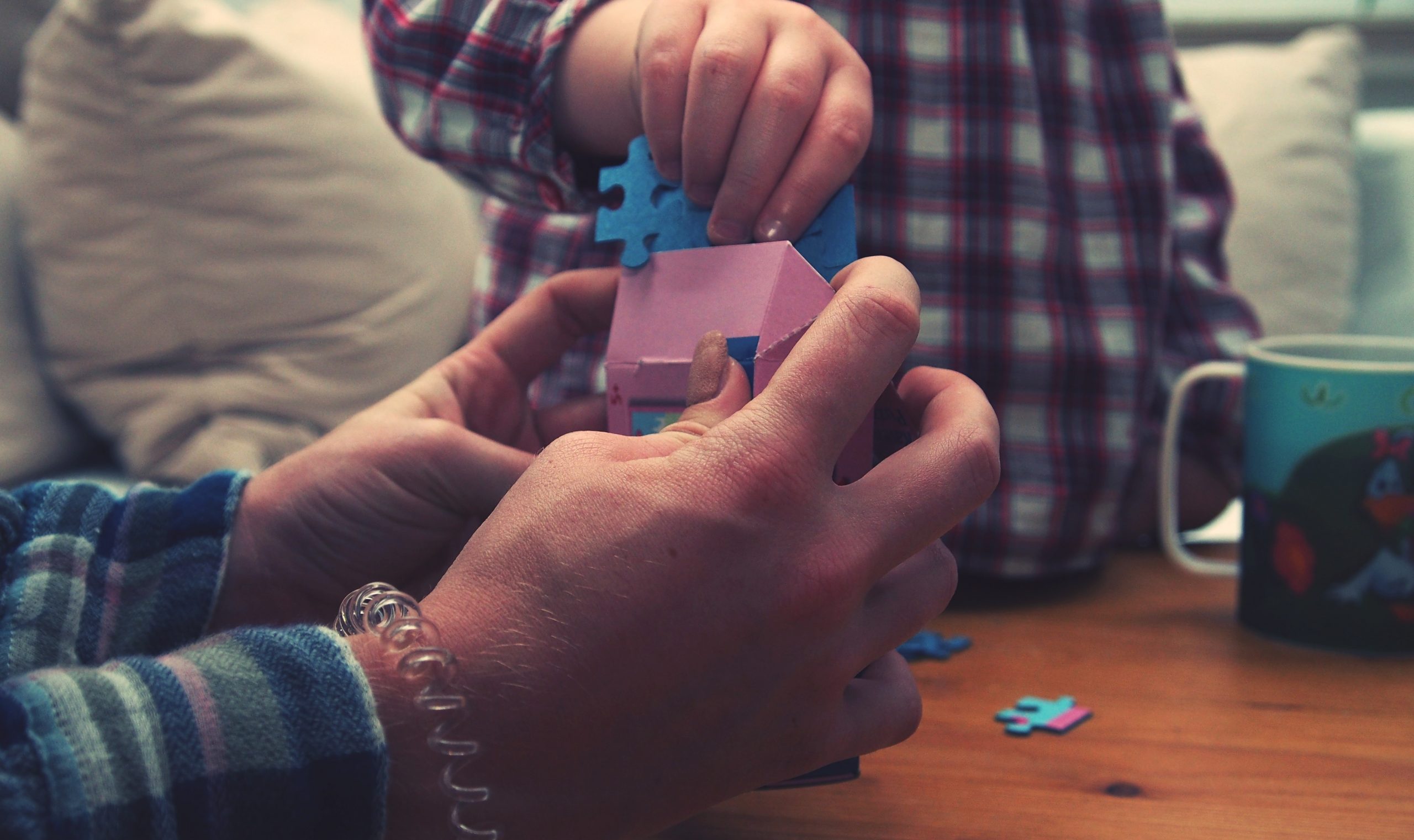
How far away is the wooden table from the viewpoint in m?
0.45

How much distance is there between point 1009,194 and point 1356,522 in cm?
30

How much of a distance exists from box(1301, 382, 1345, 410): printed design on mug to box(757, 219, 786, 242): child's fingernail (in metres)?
0.35

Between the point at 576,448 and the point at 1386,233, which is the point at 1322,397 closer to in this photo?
the point at 576,448

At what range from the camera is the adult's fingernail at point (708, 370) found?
1.43 ft

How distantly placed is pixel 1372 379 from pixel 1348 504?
0.07 metres

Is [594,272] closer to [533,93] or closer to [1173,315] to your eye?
[533,93]

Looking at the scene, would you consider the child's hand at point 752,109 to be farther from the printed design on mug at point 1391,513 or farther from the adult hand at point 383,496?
the printed design on mug at point 1391,513

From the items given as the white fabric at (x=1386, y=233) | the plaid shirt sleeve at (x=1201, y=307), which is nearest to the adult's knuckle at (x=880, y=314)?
the plaid shirt sleeve at (x=1201, y=307)

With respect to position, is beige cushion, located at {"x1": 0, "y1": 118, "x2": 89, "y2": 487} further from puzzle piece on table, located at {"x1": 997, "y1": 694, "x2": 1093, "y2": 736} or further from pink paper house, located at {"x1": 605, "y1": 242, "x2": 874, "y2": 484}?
puzzle piece on table, located at {"x1": 997, "y1": 694, "x2": 1093, "y2": 736}

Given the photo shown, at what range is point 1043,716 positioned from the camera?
1.78ft

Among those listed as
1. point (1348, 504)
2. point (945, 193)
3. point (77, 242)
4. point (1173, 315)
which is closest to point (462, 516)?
point (945, 193)

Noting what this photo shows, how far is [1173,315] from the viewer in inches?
35.5

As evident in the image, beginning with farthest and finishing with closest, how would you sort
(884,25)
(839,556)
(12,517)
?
1. (884,25)
2. (12,517)
3. (839,556)

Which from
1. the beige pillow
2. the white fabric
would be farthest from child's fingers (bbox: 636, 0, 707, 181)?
the white fabric
